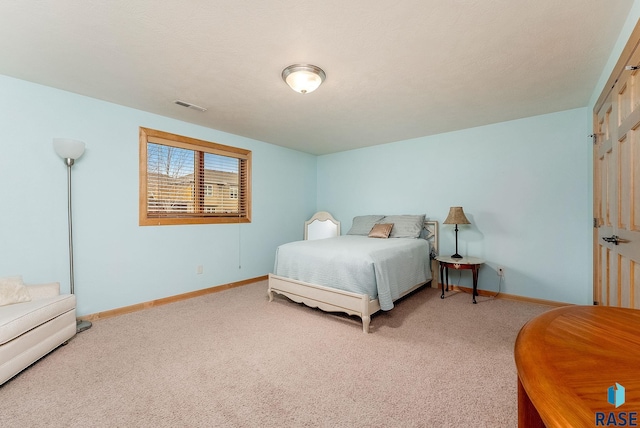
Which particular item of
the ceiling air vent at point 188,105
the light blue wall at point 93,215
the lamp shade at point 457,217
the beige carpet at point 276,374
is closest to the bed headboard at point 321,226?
the light blue wall at point 93,215

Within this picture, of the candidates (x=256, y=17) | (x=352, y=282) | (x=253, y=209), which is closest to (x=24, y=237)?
(x=253, y=209)

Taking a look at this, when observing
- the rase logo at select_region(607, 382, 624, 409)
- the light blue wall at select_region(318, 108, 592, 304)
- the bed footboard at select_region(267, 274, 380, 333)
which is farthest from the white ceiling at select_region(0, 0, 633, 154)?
the bed footboard at select_region(267, 274, 380, 333)

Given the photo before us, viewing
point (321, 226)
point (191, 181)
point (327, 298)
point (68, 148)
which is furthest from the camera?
point (321, 226)

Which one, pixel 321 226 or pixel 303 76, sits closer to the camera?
pixel 303 76

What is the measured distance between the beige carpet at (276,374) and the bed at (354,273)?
0.23 m

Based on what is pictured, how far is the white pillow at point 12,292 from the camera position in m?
2.04

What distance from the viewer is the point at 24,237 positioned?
2.46 meters

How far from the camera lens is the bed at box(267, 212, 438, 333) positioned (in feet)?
8.61

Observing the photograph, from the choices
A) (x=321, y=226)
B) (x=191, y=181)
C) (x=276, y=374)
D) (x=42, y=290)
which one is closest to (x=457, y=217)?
(x=321, y=226)

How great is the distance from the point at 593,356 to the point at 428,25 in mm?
1892

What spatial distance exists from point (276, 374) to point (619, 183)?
2620mm

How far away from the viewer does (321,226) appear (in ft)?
16.6

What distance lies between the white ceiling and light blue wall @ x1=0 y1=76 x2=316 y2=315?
0.27 meters

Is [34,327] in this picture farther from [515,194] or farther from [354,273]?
[515,194]
